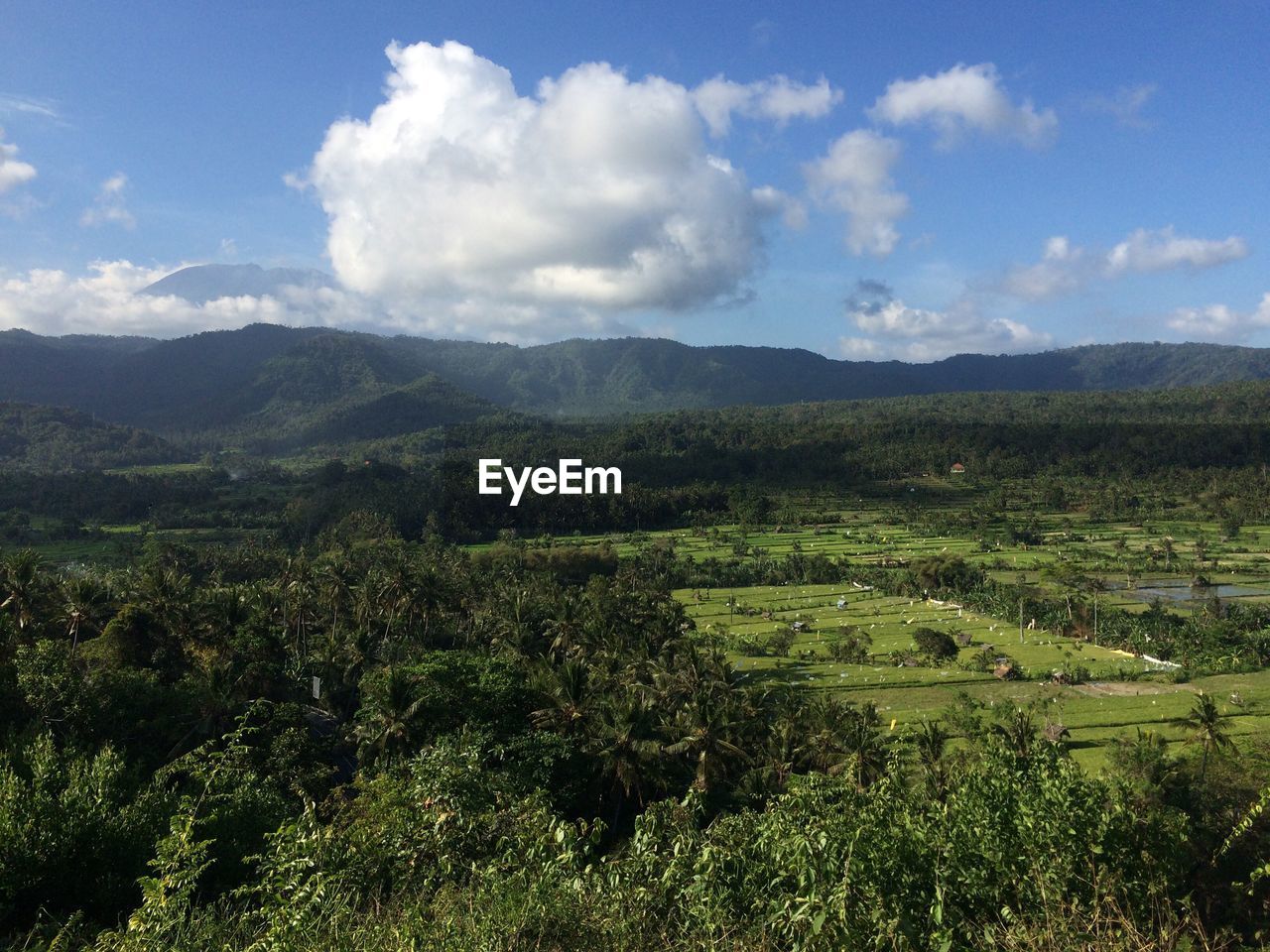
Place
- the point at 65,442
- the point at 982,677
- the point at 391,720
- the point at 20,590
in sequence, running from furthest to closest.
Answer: the point at 65,442, the point at 982,677, the point at 20,590, the point at 391,720

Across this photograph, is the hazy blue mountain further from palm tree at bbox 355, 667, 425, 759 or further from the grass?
palm tree at bbox 355, 667, 425, 759

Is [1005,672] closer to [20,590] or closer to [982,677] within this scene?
[982,677]

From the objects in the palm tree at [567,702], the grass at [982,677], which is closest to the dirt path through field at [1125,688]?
the grass at [982,677]

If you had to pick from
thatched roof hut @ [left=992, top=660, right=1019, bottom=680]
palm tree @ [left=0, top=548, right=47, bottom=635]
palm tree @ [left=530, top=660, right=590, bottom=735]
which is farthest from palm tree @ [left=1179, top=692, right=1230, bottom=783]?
palm tree @ [left=0, top=548, right=47, bottom=635]

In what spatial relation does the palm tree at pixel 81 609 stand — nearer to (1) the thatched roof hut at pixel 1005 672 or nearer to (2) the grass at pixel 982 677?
(2) the grass at pixel 982 677

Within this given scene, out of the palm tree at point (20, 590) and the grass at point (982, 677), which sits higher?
the palm tree at point (20, 590)

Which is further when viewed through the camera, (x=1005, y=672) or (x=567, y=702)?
(x=1005, y=672)

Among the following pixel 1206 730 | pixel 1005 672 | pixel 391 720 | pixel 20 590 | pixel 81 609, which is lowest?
pixel 1005 672

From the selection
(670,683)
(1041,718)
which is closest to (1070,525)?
(1041,718)

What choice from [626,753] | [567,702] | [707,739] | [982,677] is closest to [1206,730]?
[982,677]

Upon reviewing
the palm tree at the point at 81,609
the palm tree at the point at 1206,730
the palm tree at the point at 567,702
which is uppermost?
the palm tree at the point at 81,609

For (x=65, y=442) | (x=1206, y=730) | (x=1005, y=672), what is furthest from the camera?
(x=65, y=442)
